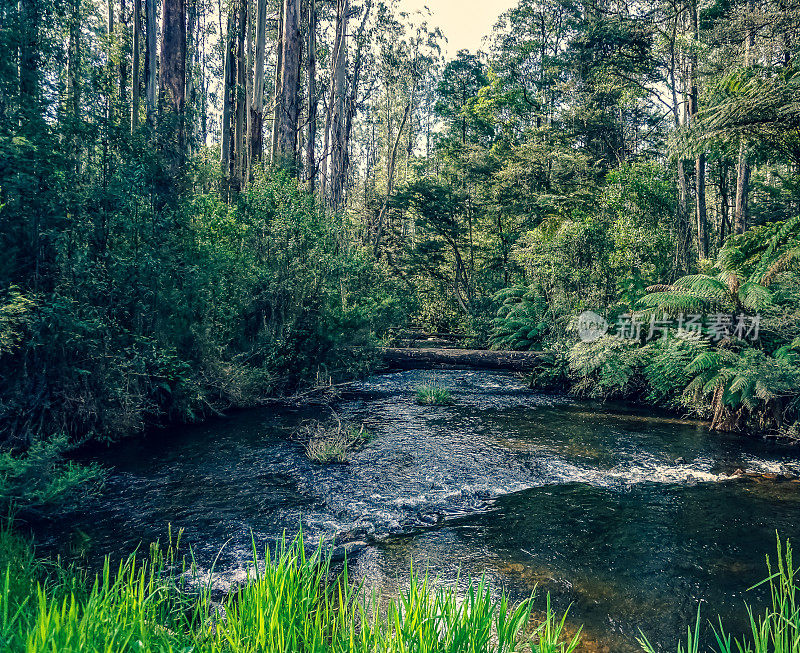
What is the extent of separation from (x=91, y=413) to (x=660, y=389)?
33.4 ft

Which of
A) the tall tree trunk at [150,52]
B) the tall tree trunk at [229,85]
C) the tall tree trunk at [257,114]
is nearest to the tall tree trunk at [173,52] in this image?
the tall tree trunk at [257,114]

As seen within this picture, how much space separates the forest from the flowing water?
0.82 m

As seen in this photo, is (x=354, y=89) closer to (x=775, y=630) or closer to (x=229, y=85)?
(x=229, y=85)

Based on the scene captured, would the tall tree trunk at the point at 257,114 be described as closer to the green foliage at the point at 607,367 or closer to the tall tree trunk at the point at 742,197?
the green foliage at the point at 607,367

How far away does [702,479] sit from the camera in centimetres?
699

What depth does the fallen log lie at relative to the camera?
1622 centimetres

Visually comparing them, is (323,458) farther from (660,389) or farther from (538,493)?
(660,389)

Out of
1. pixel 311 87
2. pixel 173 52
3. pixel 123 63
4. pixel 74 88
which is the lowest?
pixel 74 88

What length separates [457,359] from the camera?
1655 cm

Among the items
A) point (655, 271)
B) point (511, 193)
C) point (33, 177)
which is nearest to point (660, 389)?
point (655, 271)

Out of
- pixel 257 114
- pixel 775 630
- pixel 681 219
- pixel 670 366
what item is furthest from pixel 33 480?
pixel 681 219

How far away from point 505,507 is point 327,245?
7.62 meters

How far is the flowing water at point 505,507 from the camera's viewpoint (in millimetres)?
4441

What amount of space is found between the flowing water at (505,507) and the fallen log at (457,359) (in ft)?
21.2
